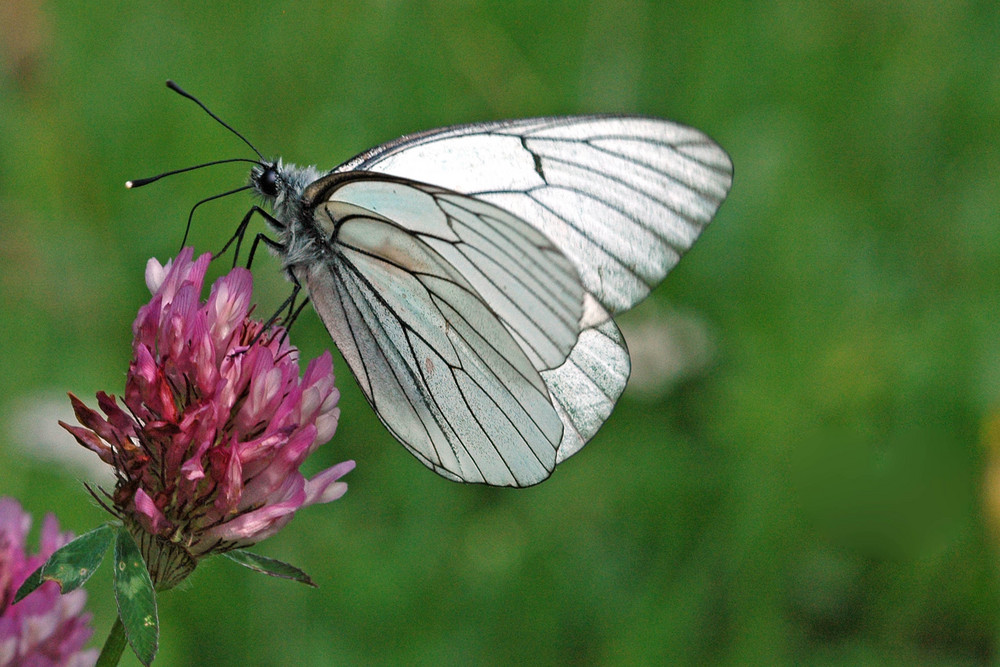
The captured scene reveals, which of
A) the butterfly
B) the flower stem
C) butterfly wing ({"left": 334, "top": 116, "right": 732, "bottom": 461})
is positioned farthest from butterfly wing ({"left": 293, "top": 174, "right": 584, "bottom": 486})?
the flower stem

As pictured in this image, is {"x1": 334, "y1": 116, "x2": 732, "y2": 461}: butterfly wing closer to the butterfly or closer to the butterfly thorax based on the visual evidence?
the butterfly

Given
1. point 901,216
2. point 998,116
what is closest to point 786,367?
point 901,216

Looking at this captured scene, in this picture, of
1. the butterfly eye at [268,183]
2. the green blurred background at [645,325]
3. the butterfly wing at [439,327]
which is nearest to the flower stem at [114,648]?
the butterfly wing at [439,327]

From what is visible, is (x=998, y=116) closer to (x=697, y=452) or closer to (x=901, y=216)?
(x=901, y=216)

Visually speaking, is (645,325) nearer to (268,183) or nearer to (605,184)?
(605,184)

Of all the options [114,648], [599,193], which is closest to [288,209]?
[599,193]
